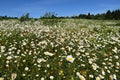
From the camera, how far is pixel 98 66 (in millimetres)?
7324

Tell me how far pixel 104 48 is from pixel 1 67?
468 centimetres

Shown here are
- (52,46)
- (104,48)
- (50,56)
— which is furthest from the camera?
(104,48)

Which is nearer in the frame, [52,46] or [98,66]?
[98,66]

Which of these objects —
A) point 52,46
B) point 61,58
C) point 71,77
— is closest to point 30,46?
point 52,46

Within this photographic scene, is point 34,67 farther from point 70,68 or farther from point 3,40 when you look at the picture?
point 3,40

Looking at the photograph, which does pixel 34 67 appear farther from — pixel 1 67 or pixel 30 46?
pixel 30 46

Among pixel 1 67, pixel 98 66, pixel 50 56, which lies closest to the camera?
pixel 1 67

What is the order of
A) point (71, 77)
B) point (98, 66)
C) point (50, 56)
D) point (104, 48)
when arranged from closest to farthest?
point (71, 77) → point (98, 66) → point (50, 56) → point (104, 48)

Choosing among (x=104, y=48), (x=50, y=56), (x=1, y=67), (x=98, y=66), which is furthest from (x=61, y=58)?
(x=104, y=48)

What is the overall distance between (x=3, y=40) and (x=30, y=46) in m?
1.73

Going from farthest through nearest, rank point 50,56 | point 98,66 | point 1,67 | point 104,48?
point 104,48 → point 50,56 → point 98,66 → point 1,67

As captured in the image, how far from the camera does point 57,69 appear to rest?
680cm

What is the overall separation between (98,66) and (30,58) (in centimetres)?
193

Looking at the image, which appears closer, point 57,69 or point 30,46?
point 57,69
